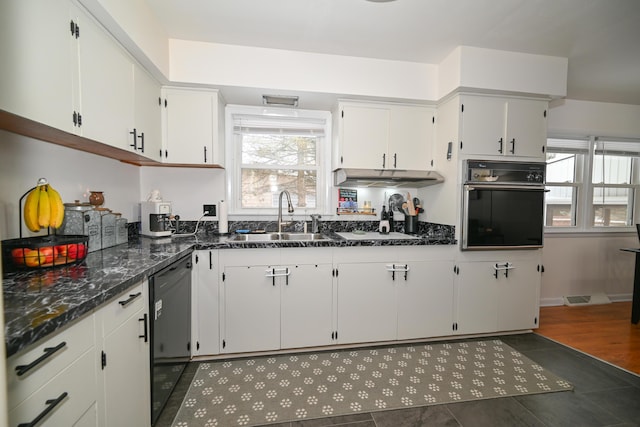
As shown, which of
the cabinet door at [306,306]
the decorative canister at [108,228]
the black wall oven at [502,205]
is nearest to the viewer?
the decorative canister at [108,228]

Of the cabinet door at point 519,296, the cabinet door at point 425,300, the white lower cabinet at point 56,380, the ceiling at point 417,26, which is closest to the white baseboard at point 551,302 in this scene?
the cabinet door at point 519,296

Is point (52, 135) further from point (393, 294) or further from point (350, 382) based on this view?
point (393, 294)

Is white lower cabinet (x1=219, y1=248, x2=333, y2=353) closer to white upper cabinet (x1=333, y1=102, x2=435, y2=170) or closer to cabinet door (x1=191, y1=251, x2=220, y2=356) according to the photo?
cabinet door (x1=191, y1=251, x2=220, y2=356)

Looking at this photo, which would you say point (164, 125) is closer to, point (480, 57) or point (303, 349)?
point (303, 349)

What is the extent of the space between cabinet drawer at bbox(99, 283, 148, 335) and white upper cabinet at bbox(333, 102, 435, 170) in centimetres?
189

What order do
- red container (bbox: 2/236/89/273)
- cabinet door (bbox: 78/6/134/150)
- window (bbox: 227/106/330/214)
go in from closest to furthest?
red container (bbox: 2/236/89/273)
cabinet door (bbox: 78/6/134/150)
window (bbox: 227/106/330/214)

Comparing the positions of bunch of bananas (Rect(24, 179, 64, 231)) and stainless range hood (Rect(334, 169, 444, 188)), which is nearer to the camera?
bunch of bananas (Rect(24, 179, 64, 231))

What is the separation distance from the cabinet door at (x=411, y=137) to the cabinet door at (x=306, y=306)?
131cm

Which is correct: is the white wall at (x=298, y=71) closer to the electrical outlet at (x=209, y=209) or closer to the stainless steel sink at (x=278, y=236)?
the electrical outlet at (x=209, y=209)

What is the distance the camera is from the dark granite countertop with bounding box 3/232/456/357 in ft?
2.45

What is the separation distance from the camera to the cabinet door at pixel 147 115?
190 centimetres

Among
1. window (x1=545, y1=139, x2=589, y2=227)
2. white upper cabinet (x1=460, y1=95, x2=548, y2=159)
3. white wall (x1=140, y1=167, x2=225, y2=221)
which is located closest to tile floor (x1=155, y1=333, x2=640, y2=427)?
white wall (x1=140, y1=167, x2=225, y2=221)

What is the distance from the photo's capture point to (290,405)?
1668mm

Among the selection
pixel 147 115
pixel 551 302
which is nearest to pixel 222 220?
pixel 147 115
